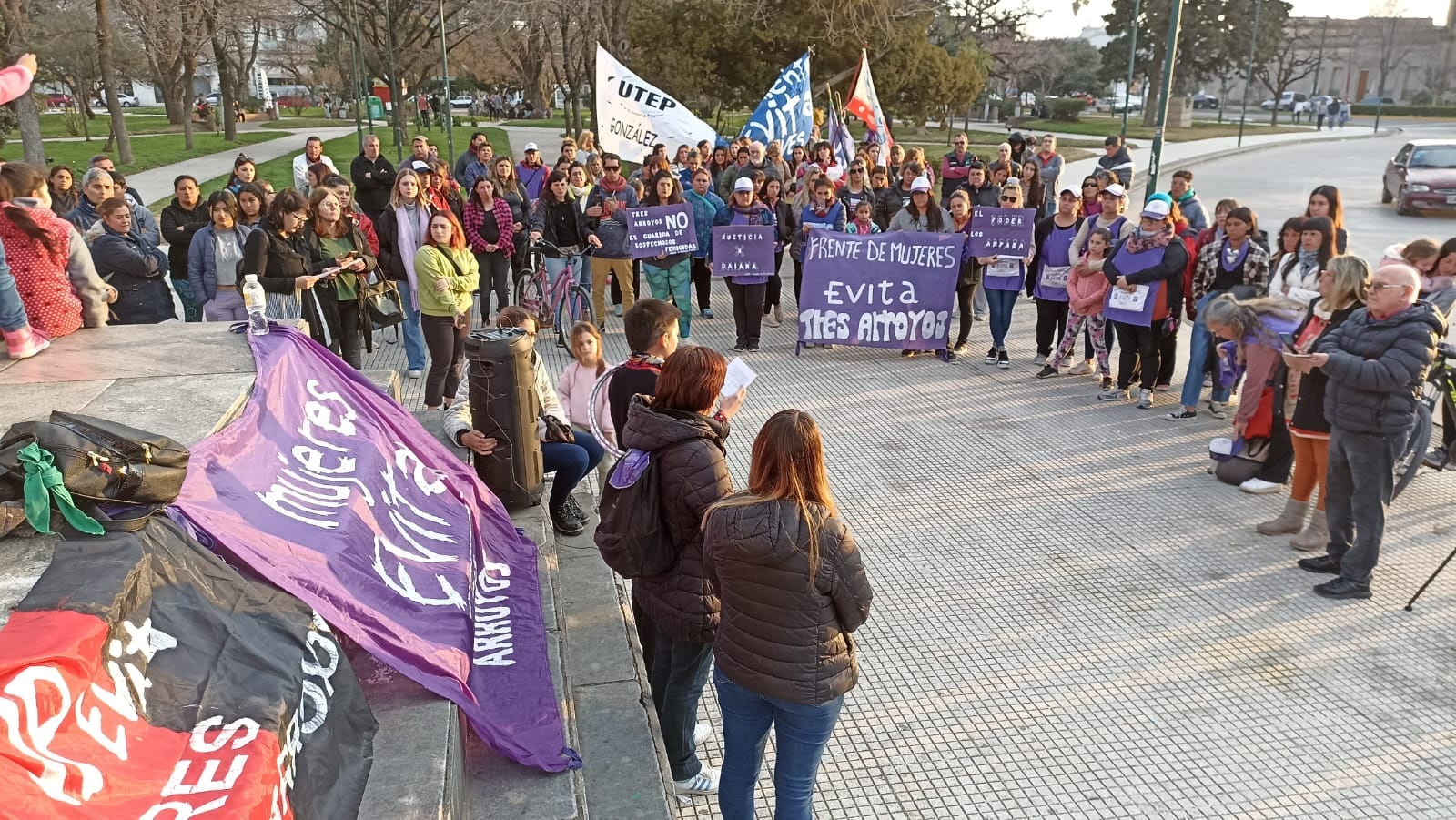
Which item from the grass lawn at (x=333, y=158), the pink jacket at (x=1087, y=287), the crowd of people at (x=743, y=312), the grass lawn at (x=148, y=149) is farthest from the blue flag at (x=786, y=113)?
the grass lawn at (x=148, y=149)

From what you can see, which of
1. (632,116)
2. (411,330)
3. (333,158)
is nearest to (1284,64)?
(333,158)

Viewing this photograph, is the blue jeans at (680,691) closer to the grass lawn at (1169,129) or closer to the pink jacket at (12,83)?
the pink jacket at (12,83)

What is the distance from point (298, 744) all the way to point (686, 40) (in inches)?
967

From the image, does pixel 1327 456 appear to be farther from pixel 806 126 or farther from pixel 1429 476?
pixel 806 126

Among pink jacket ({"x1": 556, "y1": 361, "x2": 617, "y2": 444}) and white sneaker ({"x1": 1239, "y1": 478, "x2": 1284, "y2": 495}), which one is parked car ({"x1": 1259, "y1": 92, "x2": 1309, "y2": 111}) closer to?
white sneaker ({"x1": 1239, "y1": 478, "x2": 1284, "y2": 495})

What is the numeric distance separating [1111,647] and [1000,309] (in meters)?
5.66

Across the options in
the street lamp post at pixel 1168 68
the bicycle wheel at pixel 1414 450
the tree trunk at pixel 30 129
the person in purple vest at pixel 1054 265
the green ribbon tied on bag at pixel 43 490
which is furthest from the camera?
the tree trunk at pixel 30 129

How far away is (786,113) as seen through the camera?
1582 centimetres

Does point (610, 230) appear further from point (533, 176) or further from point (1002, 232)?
point (1002, 232)

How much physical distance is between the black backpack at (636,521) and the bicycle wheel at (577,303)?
24.4 ft

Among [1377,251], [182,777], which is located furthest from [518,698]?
[1377,251]

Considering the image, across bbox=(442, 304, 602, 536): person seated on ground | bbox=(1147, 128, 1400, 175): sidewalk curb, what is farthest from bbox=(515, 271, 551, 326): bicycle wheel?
bbox=(1147, 128, 1400, 175): sidewalk curb

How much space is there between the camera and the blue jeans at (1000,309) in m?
10.2

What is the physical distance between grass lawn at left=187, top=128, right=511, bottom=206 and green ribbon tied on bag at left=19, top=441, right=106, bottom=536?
1597cm
